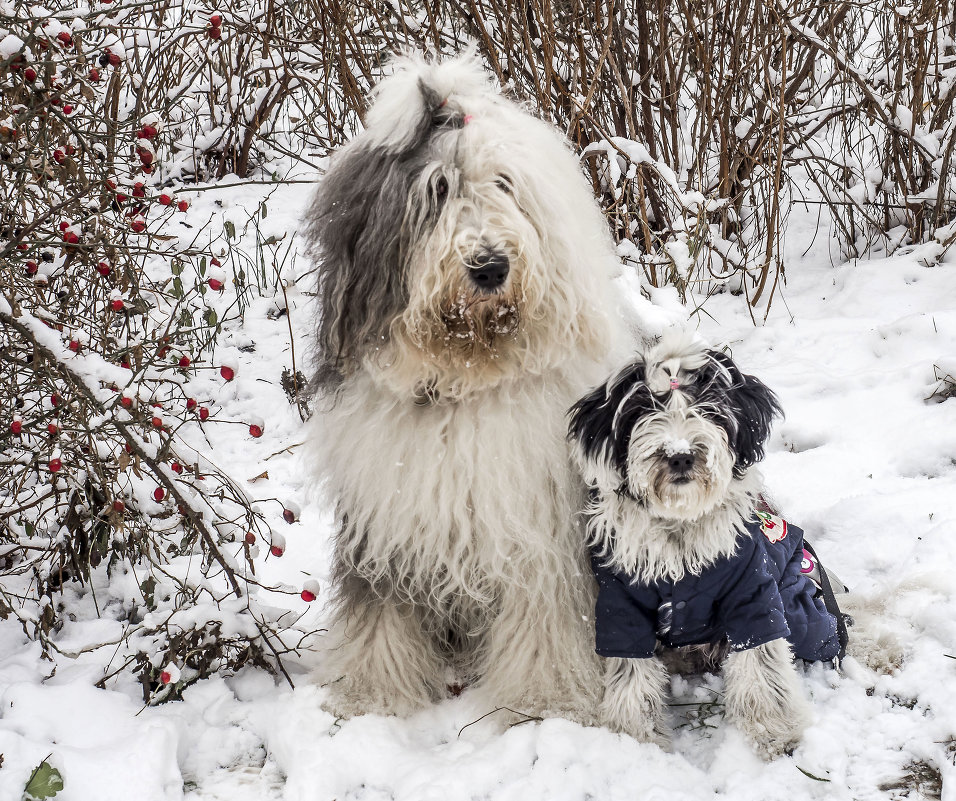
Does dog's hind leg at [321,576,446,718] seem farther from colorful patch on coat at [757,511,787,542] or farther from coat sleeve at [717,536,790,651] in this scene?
colorful patch on coat at [757,511,787,542]

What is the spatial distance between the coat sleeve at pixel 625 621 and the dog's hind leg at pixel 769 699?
0.26 meters

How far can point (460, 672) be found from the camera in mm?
3281

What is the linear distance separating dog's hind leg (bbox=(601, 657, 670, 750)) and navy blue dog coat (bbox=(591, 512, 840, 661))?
7 centimetres

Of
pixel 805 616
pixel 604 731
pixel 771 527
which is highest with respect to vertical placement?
pixel 771 527

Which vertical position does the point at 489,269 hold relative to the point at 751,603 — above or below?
above

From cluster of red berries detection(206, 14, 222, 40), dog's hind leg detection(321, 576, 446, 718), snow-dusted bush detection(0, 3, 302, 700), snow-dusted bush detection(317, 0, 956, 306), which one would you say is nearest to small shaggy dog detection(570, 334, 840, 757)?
dog's hind leg detection(321, 576, 446, 718)

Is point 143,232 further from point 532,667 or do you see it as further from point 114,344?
point 532,667

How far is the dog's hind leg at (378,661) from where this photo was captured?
305cm

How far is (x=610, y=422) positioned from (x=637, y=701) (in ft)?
2.68

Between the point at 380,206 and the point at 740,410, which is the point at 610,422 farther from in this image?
the point at 380,206

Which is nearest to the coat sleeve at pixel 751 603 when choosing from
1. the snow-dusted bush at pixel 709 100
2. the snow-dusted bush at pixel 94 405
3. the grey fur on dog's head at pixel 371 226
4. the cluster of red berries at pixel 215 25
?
the grey fur on dog's head at pixel 371 226

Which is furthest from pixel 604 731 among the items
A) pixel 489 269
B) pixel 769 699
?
pixel 489 269

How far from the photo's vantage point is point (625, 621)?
9.01 ft

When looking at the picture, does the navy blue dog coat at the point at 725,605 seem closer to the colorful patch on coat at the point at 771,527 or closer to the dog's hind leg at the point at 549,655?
the colorful patch on coat at the point at 771,527
